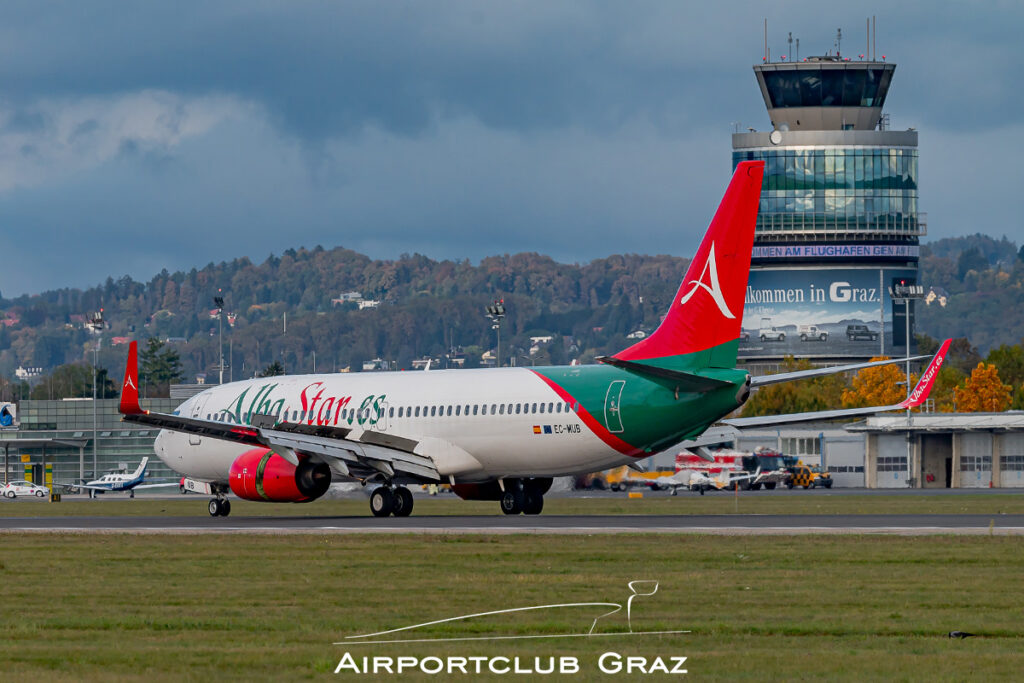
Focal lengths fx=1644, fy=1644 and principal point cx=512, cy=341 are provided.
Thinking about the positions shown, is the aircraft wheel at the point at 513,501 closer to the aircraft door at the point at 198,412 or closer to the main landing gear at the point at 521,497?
the main landing gear at the point at 521,497

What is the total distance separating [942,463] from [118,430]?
206 feet

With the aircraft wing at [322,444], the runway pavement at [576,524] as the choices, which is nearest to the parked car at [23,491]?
the runway pavement at [576,524]

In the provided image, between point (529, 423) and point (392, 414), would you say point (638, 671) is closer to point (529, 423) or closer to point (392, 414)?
point (529, 423)

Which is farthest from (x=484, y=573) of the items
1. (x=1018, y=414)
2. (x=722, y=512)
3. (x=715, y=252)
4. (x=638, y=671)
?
(x=1018, y=414)

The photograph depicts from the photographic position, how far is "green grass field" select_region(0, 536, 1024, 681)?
59.6ft

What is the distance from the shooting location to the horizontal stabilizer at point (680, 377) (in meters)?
41.3

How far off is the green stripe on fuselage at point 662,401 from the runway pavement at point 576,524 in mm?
2332

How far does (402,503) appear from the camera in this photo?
47.8m

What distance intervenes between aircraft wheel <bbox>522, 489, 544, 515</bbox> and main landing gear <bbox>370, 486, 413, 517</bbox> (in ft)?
11.1

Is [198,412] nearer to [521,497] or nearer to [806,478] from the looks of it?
[521,497]

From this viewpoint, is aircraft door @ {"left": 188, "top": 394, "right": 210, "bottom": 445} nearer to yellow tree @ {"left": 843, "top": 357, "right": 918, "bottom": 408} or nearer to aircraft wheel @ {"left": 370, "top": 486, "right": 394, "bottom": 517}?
aircraft wheel @ {"left": 370, "top": 486, "right": 394, "bottom": 517}

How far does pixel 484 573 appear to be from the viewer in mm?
27516

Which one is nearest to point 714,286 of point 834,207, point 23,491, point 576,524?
point 576,524

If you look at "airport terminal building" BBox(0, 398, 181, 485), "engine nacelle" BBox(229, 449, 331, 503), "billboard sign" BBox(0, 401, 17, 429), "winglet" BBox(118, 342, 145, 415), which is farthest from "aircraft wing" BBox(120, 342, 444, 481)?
"airport terminal building" BBox(0, 398, 181, 485)
